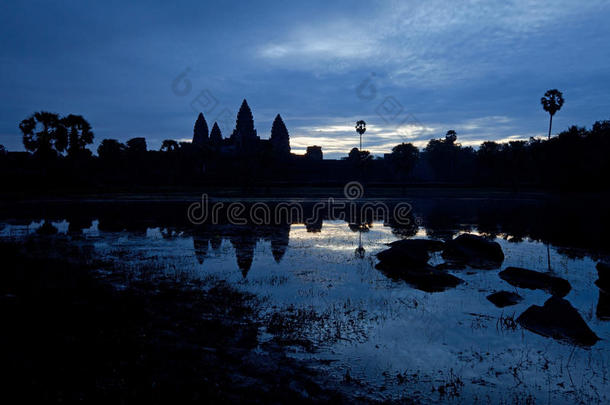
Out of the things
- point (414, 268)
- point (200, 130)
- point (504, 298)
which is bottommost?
point (504, 298)

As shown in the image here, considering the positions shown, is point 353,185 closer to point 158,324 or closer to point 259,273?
point 259,273

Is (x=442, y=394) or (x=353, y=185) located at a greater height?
(x=353, y=185)

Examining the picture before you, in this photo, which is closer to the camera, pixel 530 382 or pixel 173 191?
pixel 530 382

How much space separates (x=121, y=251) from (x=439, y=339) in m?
14.7

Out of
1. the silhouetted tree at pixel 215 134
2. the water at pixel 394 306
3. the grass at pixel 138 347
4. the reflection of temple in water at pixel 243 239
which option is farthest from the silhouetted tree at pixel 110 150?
the grass at pixel 138 347

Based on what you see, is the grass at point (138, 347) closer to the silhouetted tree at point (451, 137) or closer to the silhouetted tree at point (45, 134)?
the silhouetted tree at point (45, 134)

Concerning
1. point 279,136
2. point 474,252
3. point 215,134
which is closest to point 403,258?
point 474,252

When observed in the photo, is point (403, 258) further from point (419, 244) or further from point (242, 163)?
point (242, 163)

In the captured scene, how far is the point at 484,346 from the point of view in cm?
830

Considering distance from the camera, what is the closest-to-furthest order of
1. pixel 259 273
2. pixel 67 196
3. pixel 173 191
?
pixel 259 273 → pixel 67 196 → pixel 173 191

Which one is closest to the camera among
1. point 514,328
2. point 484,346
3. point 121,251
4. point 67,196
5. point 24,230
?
point 484,346

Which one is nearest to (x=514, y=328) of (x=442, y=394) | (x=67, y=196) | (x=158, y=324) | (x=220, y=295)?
(x=442, y=394)

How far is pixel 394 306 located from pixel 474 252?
27.2ft

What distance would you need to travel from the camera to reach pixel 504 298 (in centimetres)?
1122
